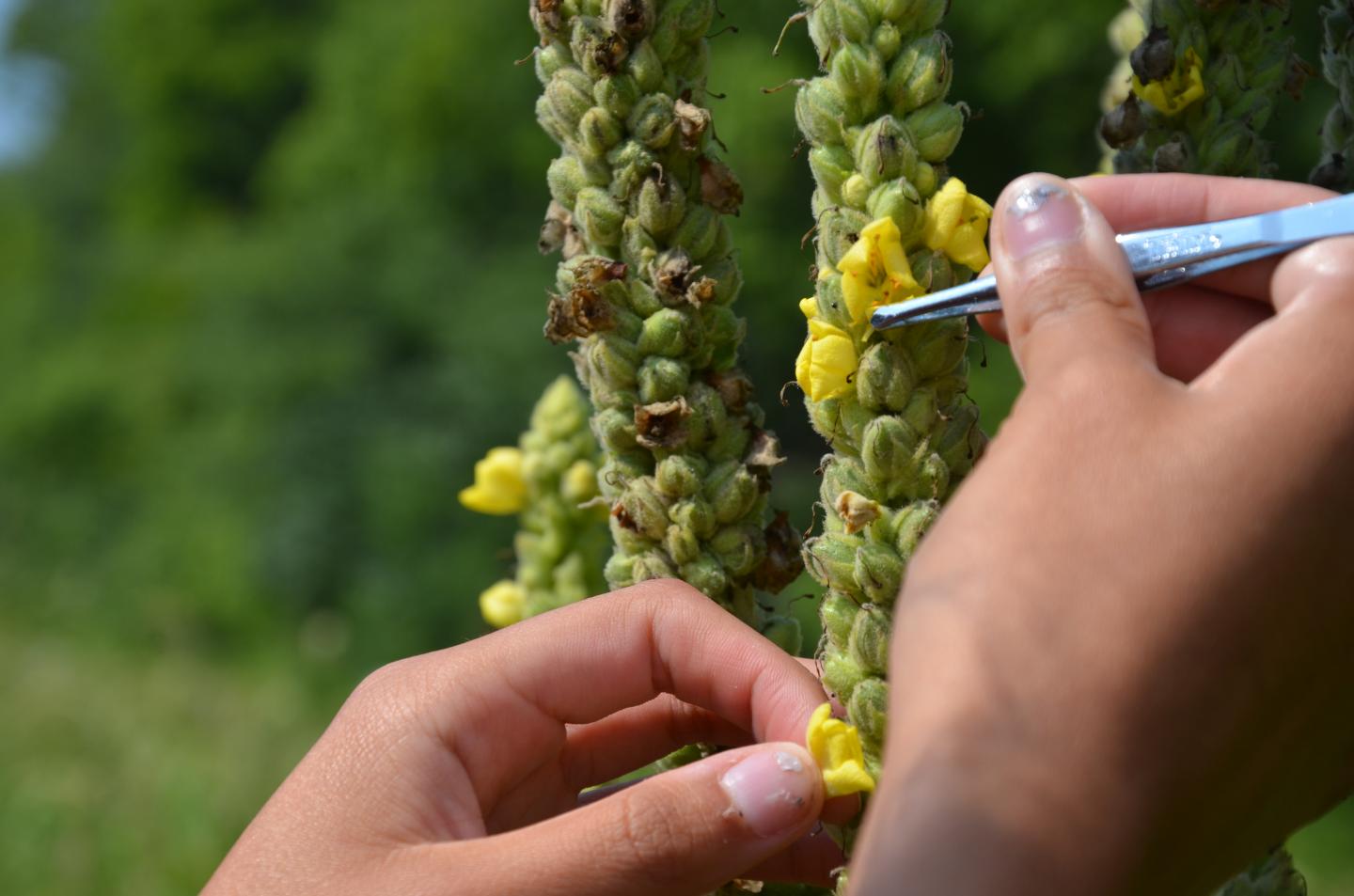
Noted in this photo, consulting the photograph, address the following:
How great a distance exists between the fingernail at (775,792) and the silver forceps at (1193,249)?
0.41 m

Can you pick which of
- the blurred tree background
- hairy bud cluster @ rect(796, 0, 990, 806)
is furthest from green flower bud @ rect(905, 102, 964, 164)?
the blurred tree background

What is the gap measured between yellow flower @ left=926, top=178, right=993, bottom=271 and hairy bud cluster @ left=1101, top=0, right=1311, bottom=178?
15.4 inches

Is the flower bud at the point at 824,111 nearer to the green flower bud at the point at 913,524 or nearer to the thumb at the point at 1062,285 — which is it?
the thumb at the point at 1062,285

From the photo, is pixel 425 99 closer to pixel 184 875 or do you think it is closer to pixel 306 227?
pixel 306 227

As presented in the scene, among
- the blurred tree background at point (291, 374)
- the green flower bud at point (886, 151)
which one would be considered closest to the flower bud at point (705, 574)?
the green flower bud at point (886, 151)

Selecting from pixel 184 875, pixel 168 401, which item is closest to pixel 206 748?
pixel 184 875

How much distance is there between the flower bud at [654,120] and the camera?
1.42m

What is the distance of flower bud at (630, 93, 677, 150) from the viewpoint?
1.42 metres

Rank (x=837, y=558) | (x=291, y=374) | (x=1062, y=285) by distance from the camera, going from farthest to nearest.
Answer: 1. (x=291, y=374)
2. (x=837, y=558)
3. (x=1062, y=285)

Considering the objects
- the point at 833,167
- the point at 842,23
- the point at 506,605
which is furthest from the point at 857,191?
the point at 506,605

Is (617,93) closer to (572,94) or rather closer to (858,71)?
(572,94)

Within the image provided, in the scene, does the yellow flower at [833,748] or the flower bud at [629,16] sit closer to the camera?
the yellow flower at [833,748]

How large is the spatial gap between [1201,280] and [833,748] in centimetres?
53

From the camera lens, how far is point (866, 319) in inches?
49.4
